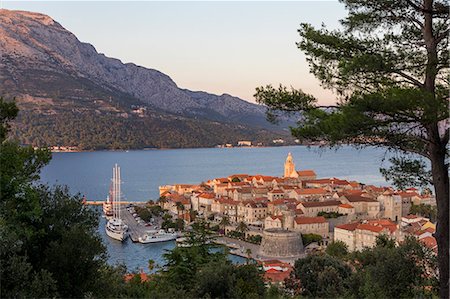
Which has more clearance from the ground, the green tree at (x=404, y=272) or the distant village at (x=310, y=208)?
the green tree at (x=404, y=272)

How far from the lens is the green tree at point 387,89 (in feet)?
18.2

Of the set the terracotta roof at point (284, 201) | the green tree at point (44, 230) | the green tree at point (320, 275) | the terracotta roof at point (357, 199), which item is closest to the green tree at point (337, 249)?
the terracotta roof at point (357, 199)

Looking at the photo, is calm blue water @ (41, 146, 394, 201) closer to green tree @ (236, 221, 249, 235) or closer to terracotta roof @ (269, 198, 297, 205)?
terracotta roof @ (269, 198, 297, 205)

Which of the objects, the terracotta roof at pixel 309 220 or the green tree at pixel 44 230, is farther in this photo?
the terracotta roof at pixel 309 220

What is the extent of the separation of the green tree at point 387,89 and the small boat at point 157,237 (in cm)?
3084

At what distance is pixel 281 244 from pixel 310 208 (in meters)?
9.60

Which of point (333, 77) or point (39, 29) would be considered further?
point (39, 29)

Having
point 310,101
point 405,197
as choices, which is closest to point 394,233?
point 405,197

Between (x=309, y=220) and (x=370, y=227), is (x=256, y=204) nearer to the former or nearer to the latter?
(x=309, y=220)

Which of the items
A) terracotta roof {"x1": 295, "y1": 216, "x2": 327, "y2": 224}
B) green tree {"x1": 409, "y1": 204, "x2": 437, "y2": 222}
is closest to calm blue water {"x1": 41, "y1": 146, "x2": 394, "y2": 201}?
green tree {"x1": 409, "y1": 204, "x2": 437, "y2": 222}

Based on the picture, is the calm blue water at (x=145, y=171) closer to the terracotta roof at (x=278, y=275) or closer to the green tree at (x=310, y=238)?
the green tree at (x=310, y=238)

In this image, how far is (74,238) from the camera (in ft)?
22.9

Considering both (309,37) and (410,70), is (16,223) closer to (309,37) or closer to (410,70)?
(309,37)

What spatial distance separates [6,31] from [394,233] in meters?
170
